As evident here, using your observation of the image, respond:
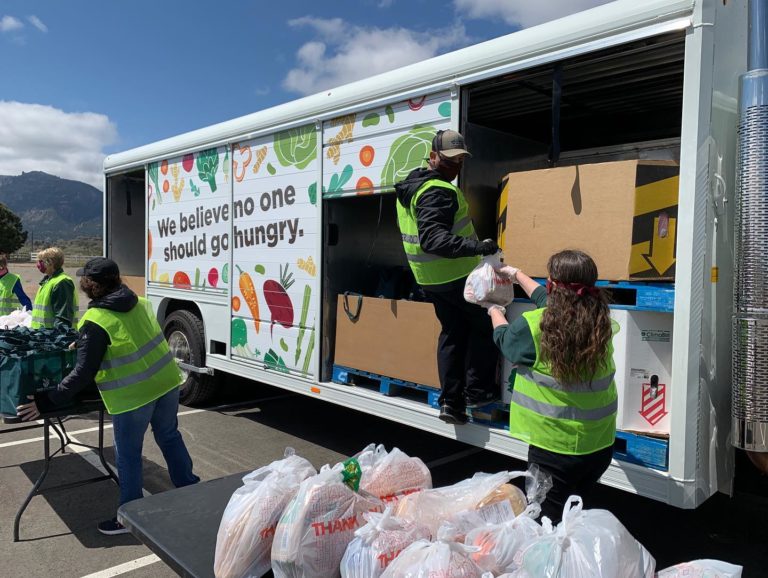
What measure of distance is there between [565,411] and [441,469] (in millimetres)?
2747

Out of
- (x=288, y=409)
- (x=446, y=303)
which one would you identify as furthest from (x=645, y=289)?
(x=288, y=409)

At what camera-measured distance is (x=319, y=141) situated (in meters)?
4.41

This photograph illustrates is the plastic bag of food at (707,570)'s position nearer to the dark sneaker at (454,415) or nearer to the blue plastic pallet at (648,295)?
the blue plastic pallet at (648,295)

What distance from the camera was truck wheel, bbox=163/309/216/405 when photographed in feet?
19.2

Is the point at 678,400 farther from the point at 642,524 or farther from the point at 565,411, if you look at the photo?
the point at 642,524

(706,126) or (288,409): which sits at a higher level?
(706,126)

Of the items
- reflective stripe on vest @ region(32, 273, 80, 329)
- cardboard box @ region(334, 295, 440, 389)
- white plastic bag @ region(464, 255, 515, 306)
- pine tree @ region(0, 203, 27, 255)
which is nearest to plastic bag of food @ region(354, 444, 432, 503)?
white plastic bag @ region(464, 255, 515, 306)

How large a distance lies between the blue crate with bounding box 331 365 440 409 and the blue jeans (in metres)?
1.17

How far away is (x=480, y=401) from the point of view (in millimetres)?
3420

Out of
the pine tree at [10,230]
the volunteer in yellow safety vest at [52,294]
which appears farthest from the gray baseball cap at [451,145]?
the pine tree at [10,230]

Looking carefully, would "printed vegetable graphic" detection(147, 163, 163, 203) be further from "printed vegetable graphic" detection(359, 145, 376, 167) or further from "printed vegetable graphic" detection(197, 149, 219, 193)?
"printed vegetable graphic" detection(359, 145, 376, 167)

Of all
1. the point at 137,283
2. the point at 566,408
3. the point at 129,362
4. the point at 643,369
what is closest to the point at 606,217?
the point at 643,369

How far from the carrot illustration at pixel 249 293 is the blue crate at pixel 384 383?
991 mm

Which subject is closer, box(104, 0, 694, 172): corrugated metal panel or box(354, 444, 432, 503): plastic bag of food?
box(354, 444, 432, 503): plastic bag of food
